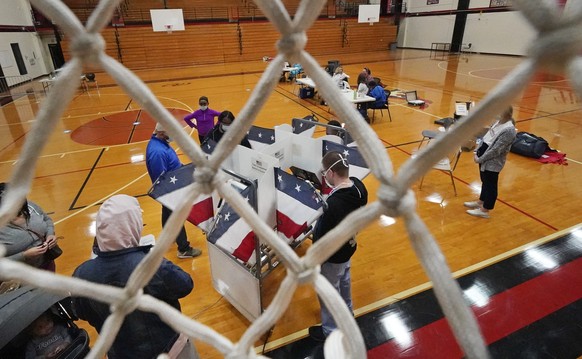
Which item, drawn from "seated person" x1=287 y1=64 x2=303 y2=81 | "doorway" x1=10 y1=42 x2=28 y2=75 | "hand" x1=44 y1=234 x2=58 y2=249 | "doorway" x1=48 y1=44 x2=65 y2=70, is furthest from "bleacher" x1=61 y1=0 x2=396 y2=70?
"hand" x1=44 y1=234 x2=58 y2=249

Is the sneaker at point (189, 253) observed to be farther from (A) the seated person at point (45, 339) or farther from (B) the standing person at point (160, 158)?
(A) the seated person at point (45, 339)

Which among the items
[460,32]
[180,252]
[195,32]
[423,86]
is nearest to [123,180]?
[180,252]

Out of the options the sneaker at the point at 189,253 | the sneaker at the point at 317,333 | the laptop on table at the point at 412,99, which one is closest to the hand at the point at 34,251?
the sneaker at the point at 189,253

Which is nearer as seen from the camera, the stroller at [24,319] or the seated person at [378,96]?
the stroller at [24,319]

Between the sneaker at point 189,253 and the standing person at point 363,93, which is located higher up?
the standing person at point 363,93

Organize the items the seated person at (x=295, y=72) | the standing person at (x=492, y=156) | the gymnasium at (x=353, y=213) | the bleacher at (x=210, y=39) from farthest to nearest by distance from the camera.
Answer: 1. the bleacher at (x=210, y=39)
2. the seated person at (x=295, y=72)
3. the standing person at (x=492, y=156)
4. the gymnasium at (x=353, y=213)

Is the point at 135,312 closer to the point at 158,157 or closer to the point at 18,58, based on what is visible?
the point at 158,157

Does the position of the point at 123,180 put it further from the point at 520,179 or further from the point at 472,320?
the point at 520,179

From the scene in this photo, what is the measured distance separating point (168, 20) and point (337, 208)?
58.7ft

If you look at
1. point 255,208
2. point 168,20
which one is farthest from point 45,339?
point 168,20

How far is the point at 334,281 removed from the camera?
246 centimetres

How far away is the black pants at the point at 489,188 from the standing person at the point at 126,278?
373 centimetres

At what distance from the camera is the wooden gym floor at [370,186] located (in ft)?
10.1

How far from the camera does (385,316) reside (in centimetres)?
275
